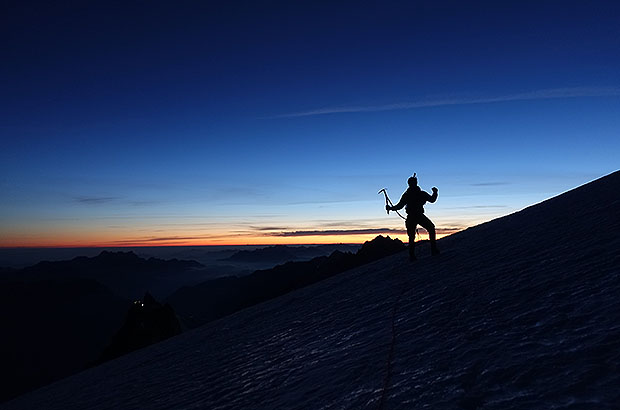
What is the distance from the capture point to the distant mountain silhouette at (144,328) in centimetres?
8394

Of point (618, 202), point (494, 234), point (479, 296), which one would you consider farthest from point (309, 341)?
point (618, 202)

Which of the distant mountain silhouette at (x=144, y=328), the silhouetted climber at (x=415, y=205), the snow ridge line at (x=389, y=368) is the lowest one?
the distant mountain silhouette at (x=144, y=328)

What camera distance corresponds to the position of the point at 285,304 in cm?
1289

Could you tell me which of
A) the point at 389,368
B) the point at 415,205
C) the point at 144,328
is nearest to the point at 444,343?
the point at 389,368

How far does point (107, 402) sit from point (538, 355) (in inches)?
339

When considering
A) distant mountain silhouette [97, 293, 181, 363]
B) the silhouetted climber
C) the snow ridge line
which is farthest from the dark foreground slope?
distant mountain silhouette [97, 293, 181, 363]

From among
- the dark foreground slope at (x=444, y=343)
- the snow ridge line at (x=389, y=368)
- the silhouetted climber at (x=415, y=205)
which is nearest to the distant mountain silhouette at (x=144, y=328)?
the dark foreground slope at (x=444, y=343)

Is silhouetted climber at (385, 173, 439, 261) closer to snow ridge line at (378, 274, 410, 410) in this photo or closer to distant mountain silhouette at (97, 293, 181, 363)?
snow ridge line at (378, 274, 410, 410)

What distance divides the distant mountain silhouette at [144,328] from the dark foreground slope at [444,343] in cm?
8226

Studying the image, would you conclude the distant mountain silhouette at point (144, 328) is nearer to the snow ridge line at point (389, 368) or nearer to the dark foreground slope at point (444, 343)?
the dark foreground slope at point (444, 343)

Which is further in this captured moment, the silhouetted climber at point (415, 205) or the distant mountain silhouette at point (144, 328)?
the distant mountain silhouette at point (144, 328)

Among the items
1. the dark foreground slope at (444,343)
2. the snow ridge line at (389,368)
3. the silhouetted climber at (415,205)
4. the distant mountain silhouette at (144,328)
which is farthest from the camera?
the distant mountain silhouette at (144,328)

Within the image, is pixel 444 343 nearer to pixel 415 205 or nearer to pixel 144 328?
pixel 415 205

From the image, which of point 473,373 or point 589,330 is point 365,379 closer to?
point 473,373
